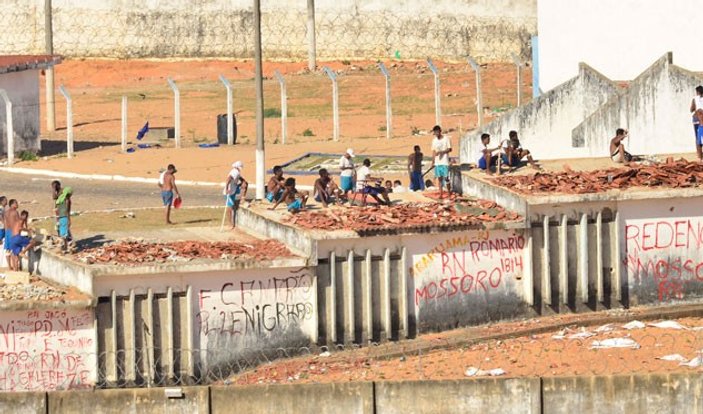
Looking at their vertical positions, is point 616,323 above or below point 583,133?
below

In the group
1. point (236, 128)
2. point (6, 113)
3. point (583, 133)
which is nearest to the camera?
point (583, 133)

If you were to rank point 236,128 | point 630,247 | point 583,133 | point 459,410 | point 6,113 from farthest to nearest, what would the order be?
1. point 236,128
2. point 6,113
3. point 583,133
4. point 630,247
5. point 459,410

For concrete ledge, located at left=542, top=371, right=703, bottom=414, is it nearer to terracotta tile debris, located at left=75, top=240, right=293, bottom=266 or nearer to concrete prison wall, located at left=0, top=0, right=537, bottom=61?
terracotta tile debris, located at left=75, top=240, right=293, bottom=266

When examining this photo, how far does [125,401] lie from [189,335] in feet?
16.2

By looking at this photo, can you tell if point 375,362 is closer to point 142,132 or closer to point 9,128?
point 9,128

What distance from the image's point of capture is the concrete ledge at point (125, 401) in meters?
25.6

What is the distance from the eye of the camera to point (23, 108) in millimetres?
49219

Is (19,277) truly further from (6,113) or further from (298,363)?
(6,113)

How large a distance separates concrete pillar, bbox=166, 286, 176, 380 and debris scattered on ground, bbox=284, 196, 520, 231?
298 centimetres

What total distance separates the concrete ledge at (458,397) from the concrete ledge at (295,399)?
0.83 ft

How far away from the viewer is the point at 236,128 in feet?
168

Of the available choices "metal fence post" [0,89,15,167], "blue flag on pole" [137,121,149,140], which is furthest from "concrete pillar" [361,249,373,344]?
"blue flag on pole" [137,121,149,140]

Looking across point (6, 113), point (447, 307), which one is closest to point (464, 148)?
point (447, 307)

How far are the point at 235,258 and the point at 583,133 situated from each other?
1134 cm
